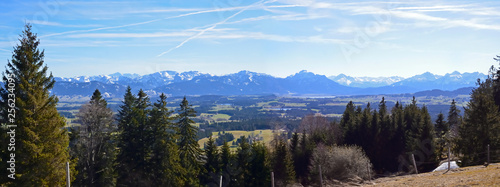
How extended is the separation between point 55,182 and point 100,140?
1232 cm

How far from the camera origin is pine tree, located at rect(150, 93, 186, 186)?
3253 centimetres

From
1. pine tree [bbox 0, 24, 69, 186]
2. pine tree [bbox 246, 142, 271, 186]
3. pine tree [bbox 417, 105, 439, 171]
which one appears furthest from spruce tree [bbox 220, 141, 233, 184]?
pine tree [bbox 417, 105, 439, 171]

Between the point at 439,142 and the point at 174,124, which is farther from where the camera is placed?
the point at 439,142

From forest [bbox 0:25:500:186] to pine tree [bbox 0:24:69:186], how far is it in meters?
0.06

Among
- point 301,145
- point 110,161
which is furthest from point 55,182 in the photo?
point 301,145

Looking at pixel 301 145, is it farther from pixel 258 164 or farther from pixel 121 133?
pixel 121 133

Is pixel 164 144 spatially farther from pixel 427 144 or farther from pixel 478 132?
pixel 427 144

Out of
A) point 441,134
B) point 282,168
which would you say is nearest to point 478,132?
point 282,168

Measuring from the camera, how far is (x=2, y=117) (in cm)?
2028

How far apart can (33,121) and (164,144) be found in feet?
46.6

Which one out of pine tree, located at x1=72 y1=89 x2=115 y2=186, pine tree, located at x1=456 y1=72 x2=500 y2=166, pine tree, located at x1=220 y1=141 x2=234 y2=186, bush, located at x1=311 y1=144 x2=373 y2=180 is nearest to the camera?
pine tree, located at x1=456 y1=72 x2=500 y2=166

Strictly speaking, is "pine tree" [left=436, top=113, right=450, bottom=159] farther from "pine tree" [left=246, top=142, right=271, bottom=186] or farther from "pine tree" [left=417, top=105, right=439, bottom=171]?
"pine tree" [left=246, top=142, right=271, bottom=186]

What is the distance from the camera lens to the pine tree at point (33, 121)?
19.3m

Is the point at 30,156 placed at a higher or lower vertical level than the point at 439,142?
higher
